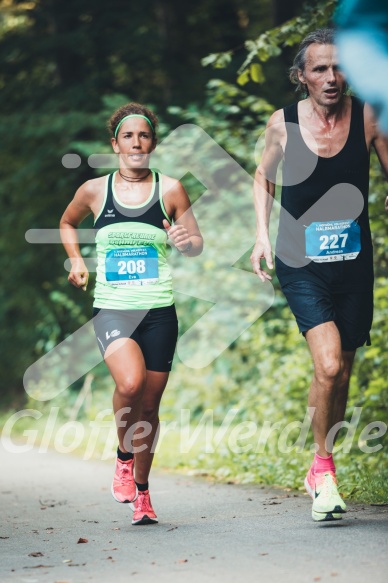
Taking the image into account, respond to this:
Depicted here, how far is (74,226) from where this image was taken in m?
6.51

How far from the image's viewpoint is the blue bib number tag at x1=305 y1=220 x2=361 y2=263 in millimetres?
5656

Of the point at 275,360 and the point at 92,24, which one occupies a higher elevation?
the point at 92,24

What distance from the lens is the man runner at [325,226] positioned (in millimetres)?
5582

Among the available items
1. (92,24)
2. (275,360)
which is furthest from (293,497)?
(92,24)

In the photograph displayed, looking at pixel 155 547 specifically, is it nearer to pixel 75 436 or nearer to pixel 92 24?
pixel 75 436

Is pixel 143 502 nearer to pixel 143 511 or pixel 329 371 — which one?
pixel 143 511

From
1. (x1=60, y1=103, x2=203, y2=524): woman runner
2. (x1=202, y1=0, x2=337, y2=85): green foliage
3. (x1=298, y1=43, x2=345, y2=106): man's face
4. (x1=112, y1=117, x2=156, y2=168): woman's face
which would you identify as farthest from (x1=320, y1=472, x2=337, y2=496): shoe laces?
(x1=202, y1=0, x2=337, y2=85): green foliage

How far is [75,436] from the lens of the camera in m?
14.0

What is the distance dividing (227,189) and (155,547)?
27.8 feet

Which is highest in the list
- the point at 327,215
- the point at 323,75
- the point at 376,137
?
the point at 323,75

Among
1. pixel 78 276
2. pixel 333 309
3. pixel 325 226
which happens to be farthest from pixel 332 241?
pixel 78 276

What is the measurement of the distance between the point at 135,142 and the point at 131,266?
76cm

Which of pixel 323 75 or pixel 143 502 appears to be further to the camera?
pixel 143 502

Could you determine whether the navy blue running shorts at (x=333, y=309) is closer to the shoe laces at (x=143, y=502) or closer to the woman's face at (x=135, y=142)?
the woman's face at (x=135, y=142)
